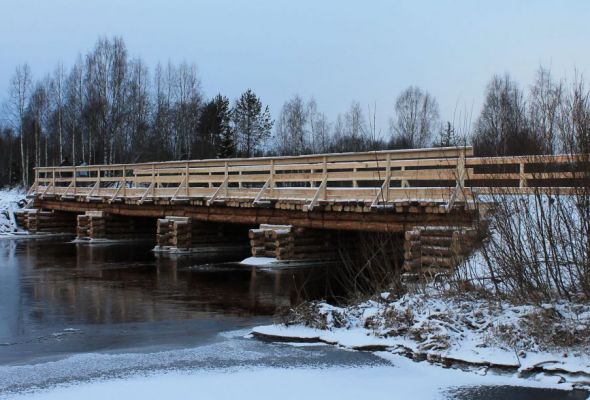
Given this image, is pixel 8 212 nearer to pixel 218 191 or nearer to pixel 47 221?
pixel 47 221

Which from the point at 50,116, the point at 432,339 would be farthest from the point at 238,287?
the point at 50,116

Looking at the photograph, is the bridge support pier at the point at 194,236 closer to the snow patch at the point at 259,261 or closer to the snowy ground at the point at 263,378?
the snow patch at the point at 259,261

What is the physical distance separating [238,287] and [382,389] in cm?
943

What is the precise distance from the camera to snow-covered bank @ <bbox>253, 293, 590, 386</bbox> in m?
7.50

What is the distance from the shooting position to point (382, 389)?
699 centimetres

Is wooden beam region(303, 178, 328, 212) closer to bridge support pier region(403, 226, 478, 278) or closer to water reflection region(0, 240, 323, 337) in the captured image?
water reflection region(0, 240, 323, 337)

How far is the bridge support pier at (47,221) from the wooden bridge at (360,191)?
333 inches

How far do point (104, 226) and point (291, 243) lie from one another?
1389 centimetres

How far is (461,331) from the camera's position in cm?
842

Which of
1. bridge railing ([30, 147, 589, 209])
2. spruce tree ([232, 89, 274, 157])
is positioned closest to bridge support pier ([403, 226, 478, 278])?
bridge railing ([30, 147, 589, 209])

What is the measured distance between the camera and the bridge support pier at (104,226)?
31.0m

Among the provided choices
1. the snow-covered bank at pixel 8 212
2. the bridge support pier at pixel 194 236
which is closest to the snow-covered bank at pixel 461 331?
the bridge support pier at pixel 194 236

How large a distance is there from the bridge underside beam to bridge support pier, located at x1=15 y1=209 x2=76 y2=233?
8.11 metres

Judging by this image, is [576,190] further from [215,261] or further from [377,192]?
[215,261]
